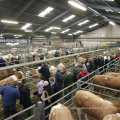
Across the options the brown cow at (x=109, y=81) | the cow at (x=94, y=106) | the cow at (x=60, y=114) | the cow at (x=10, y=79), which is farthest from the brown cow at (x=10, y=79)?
the brown cow at (x=109, y=81)

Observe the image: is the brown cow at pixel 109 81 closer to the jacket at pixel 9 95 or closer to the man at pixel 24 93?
the man at pixel 24 93

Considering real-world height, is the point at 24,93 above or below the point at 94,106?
above

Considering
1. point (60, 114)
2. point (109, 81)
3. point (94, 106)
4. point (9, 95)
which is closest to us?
point (60, 114)

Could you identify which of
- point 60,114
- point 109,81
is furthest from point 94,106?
point 109,81

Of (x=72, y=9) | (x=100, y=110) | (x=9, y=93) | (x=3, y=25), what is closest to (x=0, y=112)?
(x=9, y=93)

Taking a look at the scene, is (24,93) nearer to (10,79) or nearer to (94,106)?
(94,106)

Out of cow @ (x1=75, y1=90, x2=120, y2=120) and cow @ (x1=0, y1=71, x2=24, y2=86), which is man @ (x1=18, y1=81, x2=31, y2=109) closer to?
cow @ (x1=0, y1=71, x2=24, y2=86)

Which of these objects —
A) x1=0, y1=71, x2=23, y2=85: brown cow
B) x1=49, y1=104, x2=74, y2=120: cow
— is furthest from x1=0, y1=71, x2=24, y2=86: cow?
x1=49, y1=104, x2=74, y2=120: cow

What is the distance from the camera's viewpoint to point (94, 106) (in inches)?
120

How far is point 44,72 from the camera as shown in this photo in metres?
5.46

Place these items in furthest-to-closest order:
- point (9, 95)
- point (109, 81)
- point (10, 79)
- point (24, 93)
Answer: point (10, 79), point (109, 81), point (24, 93), point (9, 95)

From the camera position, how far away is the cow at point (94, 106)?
9.21 ft

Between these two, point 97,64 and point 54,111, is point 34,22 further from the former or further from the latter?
point 54,111

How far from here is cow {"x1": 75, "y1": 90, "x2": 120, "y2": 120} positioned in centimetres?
281
